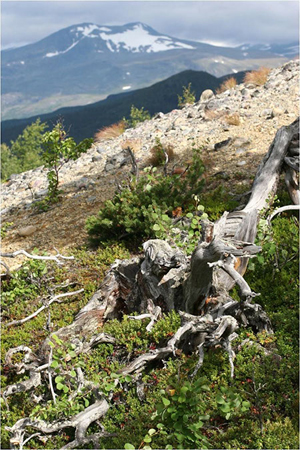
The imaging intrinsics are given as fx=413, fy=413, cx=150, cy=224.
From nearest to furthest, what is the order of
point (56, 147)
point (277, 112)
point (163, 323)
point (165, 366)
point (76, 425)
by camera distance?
point (76, 425), point (165, 366), point (163, 323), point (56, 147), point (277, 112)

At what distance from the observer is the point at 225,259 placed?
492 cm

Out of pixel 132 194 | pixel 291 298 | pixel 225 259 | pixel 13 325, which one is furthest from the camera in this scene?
pixel 132 194

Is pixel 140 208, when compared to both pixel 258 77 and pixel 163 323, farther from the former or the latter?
pixel 258 77

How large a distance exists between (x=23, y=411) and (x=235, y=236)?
13.2 ft

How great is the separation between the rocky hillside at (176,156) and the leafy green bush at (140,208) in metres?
0.85

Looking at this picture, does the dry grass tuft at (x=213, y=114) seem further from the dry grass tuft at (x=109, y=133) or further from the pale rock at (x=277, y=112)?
the dry grass tuft at (x=109, y=133)

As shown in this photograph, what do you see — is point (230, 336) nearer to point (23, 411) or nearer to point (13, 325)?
point (23, 411)

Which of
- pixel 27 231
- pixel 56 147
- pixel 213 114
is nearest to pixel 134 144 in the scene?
pixel 213 114

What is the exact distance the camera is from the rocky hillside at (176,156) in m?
11.4

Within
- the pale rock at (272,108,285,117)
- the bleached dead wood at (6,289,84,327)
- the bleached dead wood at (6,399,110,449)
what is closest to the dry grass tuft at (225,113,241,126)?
the pale rock at (272,108,285,117)

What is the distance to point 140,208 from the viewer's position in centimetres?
951

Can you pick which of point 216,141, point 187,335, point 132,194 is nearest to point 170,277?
point 187,335

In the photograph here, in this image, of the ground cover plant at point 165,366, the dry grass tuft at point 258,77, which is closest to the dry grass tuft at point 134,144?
the dry grass tuft at point 258,77

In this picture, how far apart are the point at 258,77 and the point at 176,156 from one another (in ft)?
32.8
